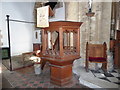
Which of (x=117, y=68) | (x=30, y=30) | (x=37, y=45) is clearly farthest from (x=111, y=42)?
(x=30, y=30)

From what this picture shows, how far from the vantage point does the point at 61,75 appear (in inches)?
101

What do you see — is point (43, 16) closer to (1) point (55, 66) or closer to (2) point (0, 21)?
(1) point (55, 66)

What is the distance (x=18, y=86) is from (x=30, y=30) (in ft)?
17.6

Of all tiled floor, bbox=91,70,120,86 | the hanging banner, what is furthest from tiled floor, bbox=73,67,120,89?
the hanging banner

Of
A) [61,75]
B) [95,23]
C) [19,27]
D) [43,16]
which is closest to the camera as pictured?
[43,16]

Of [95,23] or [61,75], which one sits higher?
[95,23]

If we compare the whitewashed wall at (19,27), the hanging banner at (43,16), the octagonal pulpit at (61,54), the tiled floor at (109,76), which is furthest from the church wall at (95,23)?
the whitewashed wall at (19,27)

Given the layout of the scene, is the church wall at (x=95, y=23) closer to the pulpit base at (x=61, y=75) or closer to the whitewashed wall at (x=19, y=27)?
the pulpit base at (x=61, y=75)

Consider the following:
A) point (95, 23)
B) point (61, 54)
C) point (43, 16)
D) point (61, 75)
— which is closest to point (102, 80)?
point (61, 75)

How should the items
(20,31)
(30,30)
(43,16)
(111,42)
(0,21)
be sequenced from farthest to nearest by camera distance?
1. (30,30)
2. (20,31)
3. (0,21)
4. (111,42)
5. (43,16)

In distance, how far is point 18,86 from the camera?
262 cm

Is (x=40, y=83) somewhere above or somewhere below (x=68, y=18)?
below

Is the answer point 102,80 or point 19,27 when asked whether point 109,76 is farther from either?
point 19,27

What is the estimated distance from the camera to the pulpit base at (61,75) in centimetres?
258
